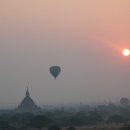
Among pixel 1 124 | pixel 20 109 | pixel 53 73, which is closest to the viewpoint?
pixel 1 124

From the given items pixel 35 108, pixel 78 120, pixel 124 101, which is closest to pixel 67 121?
pixel 78 120

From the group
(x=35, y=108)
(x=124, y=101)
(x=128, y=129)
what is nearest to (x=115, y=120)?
(x=128, y=129)

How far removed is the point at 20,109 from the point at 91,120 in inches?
1945

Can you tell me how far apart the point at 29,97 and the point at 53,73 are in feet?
143

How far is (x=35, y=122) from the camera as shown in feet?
260

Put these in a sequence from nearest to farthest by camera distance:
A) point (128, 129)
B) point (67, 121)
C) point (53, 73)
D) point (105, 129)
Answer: point (128, 129)
point (105, 129)
point (67, 121)
point (53, 73)

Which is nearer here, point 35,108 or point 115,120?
point 115,120

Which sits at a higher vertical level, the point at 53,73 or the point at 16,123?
the point at 53,73

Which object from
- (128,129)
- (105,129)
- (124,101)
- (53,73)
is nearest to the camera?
(128,129)

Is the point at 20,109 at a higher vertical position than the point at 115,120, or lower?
higher

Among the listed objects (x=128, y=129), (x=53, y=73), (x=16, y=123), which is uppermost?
(x=53, y=73)

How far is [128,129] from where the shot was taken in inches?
2336

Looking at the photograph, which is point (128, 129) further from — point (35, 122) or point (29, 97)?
point (29, 97)

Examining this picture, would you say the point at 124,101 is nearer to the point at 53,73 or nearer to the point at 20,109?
the point at 20,109
